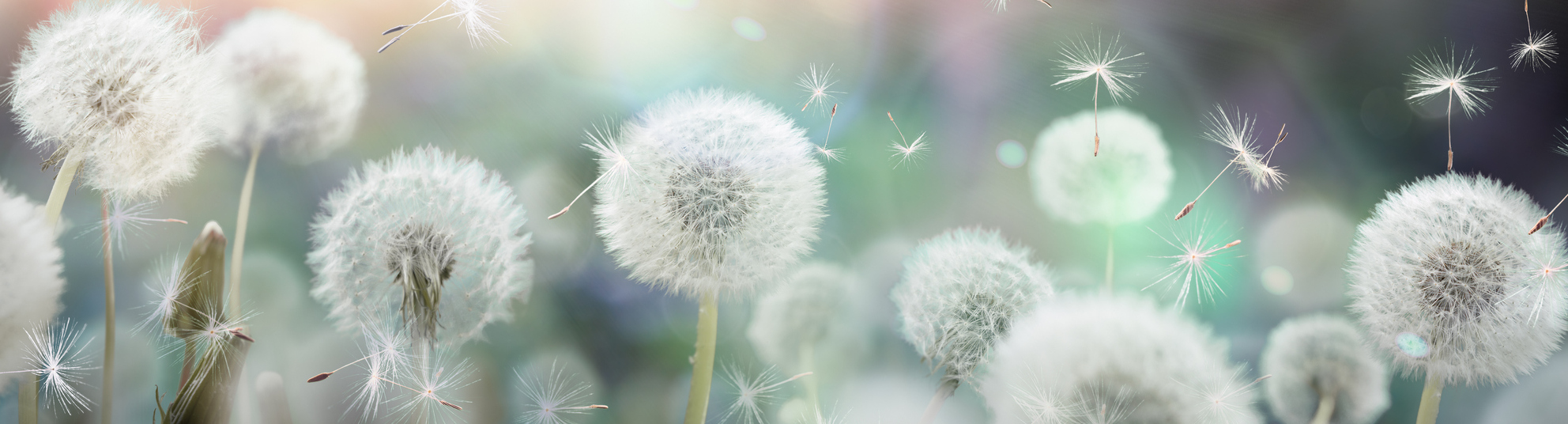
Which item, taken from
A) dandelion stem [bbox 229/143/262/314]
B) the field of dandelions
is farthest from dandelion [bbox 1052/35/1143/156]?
dandelion stem [bbox 229/143/262/314]

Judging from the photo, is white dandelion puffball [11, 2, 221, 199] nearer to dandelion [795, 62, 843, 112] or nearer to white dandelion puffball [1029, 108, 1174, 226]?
dandelion [795, 62, 843, 112]

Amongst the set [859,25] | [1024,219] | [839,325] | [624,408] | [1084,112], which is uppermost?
[859,25]

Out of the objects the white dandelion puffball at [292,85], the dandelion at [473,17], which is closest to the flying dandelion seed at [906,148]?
the dandelion at [473,17]

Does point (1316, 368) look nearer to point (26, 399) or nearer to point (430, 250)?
point (430, 250)

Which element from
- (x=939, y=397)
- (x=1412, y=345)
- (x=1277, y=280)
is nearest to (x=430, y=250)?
(x=939, y=397)

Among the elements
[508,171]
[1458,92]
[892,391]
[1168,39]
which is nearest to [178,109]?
[508,171]

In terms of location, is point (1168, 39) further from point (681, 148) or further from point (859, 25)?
point (681, 148)

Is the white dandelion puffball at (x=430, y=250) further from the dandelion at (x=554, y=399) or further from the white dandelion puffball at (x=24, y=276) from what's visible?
the white dandelion puffball at (x=24, y=276)
